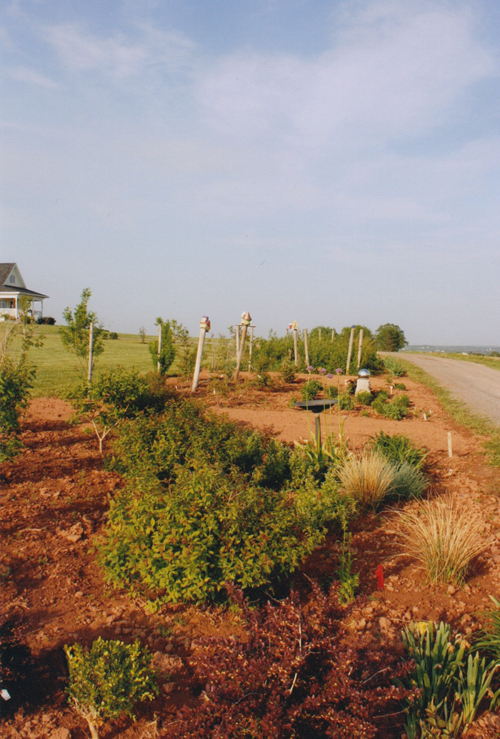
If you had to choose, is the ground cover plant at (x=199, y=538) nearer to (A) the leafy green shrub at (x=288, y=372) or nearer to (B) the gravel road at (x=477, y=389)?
(B) the gravel road at (x=477, y=389)

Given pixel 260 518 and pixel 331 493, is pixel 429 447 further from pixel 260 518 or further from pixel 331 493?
pixel 260 518

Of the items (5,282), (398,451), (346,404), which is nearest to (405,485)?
(398,451)

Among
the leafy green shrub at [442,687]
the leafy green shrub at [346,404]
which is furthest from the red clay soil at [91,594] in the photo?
the leafy green shrub at [346,404]

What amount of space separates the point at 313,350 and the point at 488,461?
1337cm

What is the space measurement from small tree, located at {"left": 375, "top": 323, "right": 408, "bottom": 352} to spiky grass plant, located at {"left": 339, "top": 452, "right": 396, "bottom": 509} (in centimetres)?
4502

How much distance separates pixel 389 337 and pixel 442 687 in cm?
4888

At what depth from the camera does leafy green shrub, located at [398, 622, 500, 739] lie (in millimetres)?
2154

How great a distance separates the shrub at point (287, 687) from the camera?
6.29 feet

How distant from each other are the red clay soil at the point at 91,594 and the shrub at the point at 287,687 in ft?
1.24

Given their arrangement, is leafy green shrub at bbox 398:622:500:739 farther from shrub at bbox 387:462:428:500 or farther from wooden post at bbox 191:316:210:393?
wooden post at bbox 191:316:210:393

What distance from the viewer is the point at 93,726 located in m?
2.12

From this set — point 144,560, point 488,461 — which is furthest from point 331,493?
point 488,461

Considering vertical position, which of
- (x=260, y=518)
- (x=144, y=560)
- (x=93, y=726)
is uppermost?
(x=260, y=518)

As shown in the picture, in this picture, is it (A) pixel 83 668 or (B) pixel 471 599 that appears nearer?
(A) pixel 83 668
